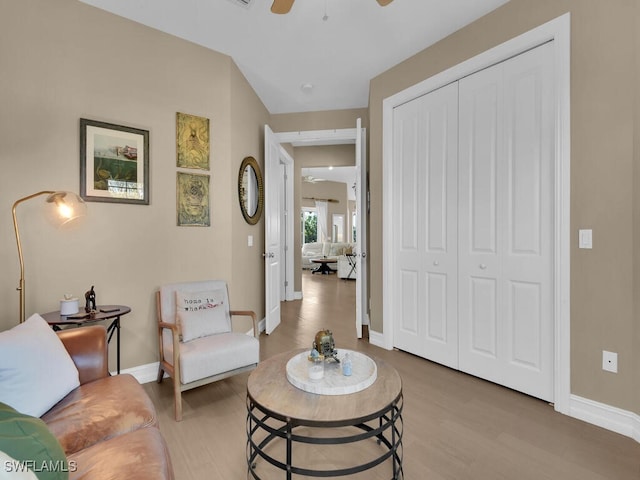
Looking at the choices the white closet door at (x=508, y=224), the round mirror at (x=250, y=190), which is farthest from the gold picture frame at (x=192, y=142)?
the white closet door at (x=508, y=224)

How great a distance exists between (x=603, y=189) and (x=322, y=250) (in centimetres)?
926

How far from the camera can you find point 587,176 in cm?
203

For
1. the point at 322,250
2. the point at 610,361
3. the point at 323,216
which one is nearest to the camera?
the point at 610,361

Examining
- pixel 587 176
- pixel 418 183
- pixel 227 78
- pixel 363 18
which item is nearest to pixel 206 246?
pixel 227 78

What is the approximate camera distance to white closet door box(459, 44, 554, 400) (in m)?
2.25

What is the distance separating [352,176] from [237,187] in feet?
25.2

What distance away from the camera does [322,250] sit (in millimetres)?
11055

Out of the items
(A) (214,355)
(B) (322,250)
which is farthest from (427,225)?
(B) (322,250)

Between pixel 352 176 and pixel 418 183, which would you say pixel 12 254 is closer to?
pixel 418 183

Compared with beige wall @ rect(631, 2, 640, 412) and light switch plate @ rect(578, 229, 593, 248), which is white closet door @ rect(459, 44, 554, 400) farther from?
beige wall @ rect(631, 2, 640, 412)

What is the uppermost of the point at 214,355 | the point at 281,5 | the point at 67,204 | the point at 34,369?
the point at 281,5

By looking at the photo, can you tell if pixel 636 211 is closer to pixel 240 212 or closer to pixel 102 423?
pixel 102 423

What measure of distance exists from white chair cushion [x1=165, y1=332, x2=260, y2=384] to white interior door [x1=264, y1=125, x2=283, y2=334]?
4.86 ft

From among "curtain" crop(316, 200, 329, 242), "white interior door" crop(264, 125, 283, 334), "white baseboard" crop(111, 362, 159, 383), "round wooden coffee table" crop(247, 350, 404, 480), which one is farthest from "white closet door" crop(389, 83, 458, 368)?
"curtain" crop(316, 200, 329, 242)
